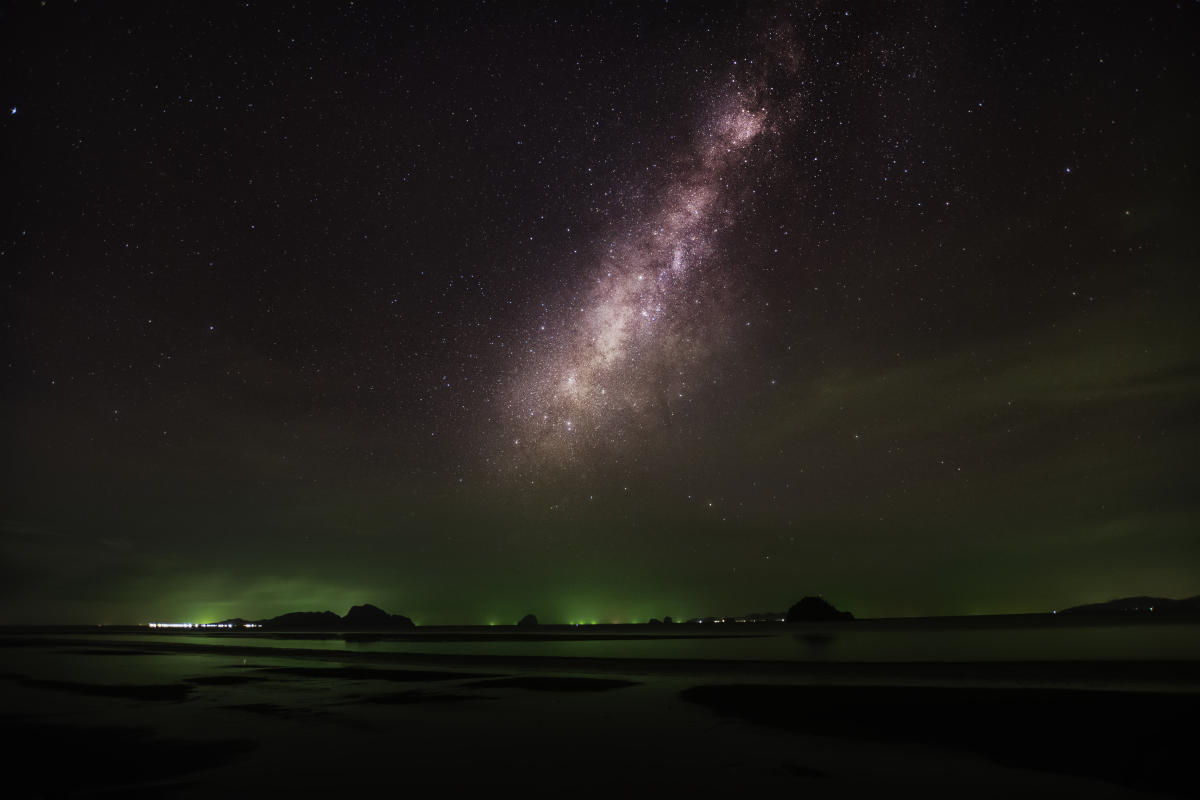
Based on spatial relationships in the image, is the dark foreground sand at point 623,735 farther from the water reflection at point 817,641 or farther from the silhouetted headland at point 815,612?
the silhouetted headland at point 815,612

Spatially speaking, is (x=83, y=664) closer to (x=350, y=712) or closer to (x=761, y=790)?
(x=350, y=712)

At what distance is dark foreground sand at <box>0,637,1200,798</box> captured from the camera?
8.85 meters

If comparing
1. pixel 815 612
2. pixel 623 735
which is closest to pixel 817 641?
pixel 623 735

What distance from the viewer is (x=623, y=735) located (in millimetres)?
12305

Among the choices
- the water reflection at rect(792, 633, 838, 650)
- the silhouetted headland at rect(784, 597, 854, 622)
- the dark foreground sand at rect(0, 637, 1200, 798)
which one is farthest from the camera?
the silhouetted headland at rect(784, 597, 854, 622)

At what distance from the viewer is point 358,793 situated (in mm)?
8289

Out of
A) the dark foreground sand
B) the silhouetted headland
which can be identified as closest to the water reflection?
the dark foreground sand

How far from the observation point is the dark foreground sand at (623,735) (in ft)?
29.0

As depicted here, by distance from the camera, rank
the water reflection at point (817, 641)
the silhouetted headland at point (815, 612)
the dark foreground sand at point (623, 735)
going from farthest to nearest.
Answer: the silhouetted headland at point (815, 612) → the water reflection at point (817, 641) → the dark foreground sand at point (623, 735)

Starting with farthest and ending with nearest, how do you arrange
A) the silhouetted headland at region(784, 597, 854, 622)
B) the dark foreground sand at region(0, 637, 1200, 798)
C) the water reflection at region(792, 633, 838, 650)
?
1. the silhouetted headland at region(784, 597, 854, 622)
2. the water reflection at region(792, 633, 838, 650)
3. the dark foreground sand at region(0, 637, 1200, 798)

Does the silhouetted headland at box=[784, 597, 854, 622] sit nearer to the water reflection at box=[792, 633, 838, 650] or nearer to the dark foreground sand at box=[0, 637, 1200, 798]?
the water reflection at box=[792, 633, 838, 650]

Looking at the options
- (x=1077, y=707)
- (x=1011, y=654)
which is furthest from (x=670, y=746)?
(x=1011, y=654)

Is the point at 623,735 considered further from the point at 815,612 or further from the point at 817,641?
the point at 815,612

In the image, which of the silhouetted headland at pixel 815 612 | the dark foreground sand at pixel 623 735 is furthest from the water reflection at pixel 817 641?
the silhouetted headland at pixel 815 612
